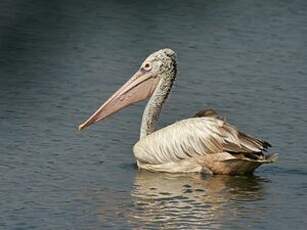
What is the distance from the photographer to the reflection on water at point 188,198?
10242 millimetres

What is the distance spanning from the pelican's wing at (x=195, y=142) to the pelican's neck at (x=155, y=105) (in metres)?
0.30

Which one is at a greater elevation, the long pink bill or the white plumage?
the long pink bill

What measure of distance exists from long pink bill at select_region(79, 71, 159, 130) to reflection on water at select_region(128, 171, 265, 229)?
0.89 m

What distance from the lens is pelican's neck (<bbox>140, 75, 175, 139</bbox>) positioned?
12586 mm

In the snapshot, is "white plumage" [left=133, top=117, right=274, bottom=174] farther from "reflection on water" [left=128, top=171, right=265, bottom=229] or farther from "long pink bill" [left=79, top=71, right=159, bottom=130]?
"long pink bill" [left=79, top=71, right=159, bottom=130]

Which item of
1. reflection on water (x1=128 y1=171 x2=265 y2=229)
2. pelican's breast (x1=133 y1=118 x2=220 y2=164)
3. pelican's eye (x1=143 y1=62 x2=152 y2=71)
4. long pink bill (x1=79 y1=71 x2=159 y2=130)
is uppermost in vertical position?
pelican's eye (x1=143 y1=62 x2=152 y2=71)

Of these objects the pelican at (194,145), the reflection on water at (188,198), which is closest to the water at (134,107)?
the reflection on water at (188,198)

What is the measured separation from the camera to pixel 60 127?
12.8 m

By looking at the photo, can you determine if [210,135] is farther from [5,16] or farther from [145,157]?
[5,16]

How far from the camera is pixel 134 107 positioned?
13.9 meters

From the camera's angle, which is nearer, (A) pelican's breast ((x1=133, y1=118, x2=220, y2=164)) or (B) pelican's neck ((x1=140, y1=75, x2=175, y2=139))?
(A) pelican's breast ((x1=133, y1=118, x2=220, y2=164))

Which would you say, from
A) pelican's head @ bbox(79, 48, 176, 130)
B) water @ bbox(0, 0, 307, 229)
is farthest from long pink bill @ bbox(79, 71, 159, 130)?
water @ bbox(0, 0, 307, 229)

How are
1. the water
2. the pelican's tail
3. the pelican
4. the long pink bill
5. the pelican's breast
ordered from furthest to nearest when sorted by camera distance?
the long pink bill
the pelican's breast
the pelican
the pelican's tail
the water

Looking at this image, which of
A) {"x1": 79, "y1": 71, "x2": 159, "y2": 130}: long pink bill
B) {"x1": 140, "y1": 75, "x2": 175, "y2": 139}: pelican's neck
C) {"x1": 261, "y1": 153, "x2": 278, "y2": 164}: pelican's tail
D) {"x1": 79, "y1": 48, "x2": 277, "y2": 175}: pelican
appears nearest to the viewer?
{"x1": 261, "y1": 153, "x2": 278, "y2": 164}: pelican's tail
